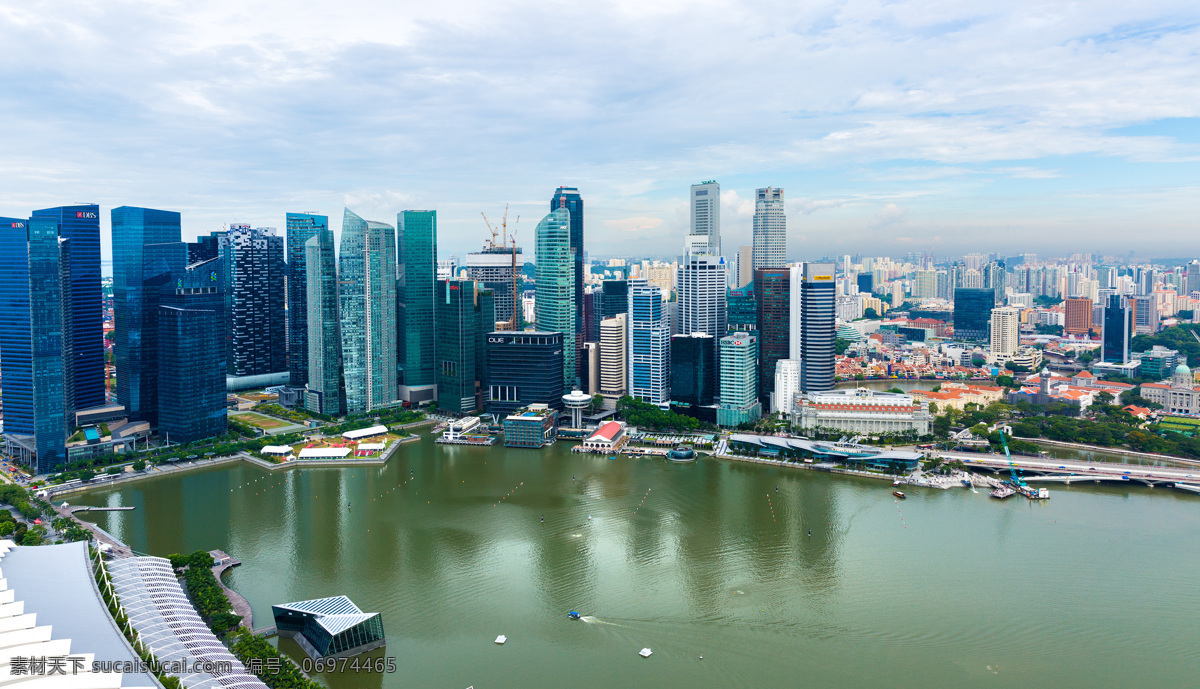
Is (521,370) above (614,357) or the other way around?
the other way around

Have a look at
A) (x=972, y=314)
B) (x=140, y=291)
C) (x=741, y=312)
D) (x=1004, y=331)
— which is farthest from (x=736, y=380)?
(x=972, y=314)

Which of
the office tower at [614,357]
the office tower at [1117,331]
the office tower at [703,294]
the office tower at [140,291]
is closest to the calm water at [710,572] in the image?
the office tower at [140,291]

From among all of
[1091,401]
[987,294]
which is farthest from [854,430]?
[987,294]

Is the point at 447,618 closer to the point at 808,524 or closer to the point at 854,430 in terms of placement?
the point at 808,524

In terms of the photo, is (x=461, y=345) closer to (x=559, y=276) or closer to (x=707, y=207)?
(x=559, y=276)

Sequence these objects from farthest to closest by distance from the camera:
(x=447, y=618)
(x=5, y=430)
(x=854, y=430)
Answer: (x=854, y=430) → (x=5, y=430) → (x=447, y=618)

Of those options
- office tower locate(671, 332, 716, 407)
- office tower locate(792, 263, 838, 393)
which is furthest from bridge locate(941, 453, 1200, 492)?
office tower locate(671, 332, 716, 407)

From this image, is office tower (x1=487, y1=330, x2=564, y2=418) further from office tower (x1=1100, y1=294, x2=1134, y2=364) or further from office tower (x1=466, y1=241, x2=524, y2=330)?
office tower (x1=1100, y1=294, x2=1134, y2=364)
